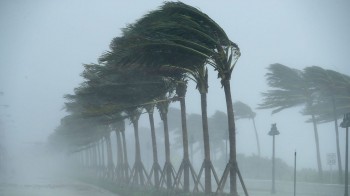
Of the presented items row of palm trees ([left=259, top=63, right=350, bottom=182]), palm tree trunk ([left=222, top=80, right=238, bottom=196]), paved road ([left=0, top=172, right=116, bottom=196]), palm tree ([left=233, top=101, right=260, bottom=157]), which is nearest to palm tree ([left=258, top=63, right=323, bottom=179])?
row of palm trees ([left=259, top=63, right=350, bottom=182])

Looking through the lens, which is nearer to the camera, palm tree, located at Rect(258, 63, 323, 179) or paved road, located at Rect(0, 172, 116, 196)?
paved road, located at Rect(0, 172, 116, 196)

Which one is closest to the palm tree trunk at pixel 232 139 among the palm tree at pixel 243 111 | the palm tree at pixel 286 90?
the palm tree at pixel 286 90

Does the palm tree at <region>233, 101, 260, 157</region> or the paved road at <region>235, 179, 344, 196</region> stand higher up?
the palm tree at <region>233, 101, 260, 157</region>

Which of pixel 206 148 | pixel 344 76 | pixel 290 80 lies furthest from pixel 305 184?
pixel 206 148

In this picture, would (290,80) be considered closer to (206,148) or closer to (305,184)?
(305,184)

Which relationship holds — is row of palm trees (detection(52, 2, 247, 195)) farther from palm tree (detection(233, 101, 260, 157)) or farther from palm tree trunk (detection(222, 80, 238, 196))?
palm tree (detection(233, 101, 260, 157))

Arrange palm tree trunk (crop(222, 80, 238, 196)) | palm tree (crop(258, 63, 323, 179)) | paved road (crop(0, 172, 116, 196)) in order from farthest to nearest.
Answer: palm tree (crop(258, 63, 323, 179)), paved road (crop(0, 172, 116, 196)), palm tree trunk (crop(222, 80, 238, 196))

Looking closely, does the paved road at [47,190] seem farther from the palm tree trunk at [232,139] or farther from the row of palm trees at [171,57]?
the palm tree trunk at [232,139]

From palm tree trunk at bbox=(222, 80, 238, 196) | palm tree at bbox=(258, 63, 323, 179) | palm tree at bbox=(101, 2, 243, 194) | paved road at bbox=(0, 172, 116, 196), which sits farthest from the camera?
palm tree at bbox=(258, 63, 323, 179)

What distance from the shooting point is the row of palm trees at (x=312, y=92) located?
30562 millimetres

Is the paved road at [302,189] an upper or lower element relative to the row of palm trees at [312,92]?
lower

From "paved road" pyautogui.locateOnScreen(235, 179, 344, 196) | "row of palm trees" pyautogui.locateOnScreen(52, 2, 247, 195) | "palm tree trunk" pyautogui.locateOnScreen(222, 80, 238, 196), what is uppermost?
"row of palm trees" pyautogui.locateOnScreen(52, 2, 247, 195)

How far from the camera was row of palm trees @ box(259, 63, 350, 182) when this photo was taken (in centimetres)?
3056

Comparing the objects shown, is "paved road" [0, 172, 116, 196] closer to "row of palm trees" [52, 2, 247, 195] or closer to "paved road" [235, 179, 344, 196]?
"row of palm trees" [52, 2, 247, 195]
